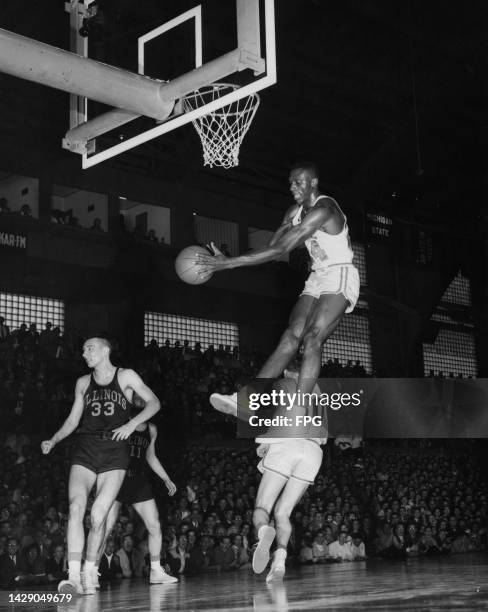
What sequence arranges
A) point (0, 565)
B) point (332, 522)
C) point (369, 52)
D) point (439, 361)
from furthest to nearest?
point (439, 361) → point (369, 52) → point (332, 522) → point (0, 565)

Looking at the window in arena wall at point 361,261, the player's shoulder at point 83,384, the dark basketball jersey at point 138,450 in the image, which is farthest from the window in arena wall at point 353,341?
the player's shoulder at point 83,384

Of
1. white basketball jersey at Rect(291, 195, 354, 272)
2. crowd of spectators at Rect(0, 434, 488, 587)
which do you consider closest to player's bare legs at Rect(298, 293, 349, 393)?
white basketball jersey at Rect(291, 195, 354, 272)

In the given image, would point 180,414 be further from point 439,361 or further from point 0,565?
point 439,361

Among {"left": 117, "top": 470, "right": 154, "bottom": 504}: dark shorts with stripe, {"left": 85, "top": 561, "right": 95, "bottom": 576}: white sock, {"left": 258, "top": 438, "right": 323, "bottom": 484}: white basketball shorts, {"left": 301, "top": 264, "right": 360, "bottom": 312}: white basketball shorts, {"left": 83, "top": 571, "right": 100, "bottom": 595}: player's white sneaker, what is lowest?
{"left": 83, "top": 571, "right": 100, "bottom": 595}: player's white sneaker

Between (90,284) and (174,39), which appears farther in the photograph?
(90,284)

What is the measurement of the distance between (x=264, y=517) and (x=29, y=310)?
15112mm

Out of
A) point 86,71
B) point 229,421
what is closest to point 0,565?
point 86,71

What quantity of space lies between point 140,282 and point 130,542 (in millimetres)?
10844

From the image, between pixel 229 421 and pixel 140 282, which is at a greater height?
pixel 140 282

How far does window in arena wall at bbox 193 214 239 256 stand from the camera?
24.3 metres

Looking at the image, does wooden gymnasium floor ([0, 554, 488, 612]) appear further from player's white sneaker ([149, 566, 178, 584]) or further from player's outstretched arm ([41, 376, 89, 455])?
player's outstretched arm ([41, 376, 89, 455])

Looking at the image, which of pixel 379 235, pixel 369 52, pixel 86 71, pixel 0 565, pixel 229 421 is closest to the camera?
pixel 86 71

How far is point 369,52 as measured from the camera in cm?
1934

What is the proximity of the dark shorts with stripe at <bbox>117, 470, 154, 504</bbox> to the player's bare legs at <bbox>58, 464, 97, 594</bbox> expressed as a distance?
1358 mm
